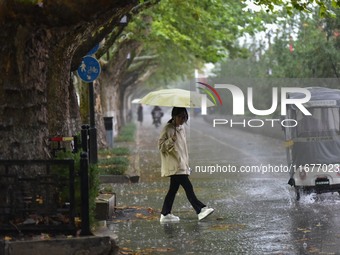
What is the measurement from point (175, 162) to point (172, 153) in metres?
0.15

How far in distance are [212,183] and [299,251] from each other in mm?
8618

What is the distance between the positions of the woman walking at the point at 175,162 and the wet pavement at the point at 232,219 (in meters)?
0.22

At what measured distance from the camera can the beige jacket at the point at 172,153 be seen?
1204cm

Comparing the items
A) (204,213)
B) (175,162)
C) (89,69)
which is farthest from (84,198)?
(89,69)

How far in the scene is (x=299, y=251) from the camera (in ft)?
30.9

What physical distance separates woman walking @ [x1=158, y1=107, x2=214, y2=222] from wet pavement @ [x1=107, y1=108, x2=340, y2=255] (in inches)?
8.7

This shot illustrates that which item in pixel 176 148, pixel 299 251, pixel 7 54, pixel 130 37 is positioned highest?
pixel 130 37

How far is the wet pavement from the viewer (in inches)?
386

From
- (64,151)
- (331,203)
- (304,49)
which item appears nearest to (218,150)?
(304,49)

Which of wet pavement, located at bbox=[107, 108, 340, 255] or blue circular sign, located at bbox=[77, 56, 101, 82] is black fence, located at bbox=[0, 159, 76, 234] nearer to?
wet pavement, located at bbox=[107, 108, 340, 255]

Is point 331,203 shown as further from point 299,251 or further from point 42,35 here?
point 42,35

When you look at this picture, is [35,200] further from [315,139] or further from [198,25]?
[198,25]

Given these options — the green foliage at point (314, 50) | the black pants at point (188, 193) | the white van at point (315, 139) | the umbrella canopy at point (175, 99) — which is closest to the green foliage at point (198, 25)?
the green foliage at point (314, 50)

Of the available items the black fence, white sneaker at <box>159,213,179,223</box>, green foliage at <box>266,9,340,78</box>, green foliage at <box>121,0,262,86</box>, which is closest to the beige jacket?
white sneaker at <box>159,213,179,223</box>
